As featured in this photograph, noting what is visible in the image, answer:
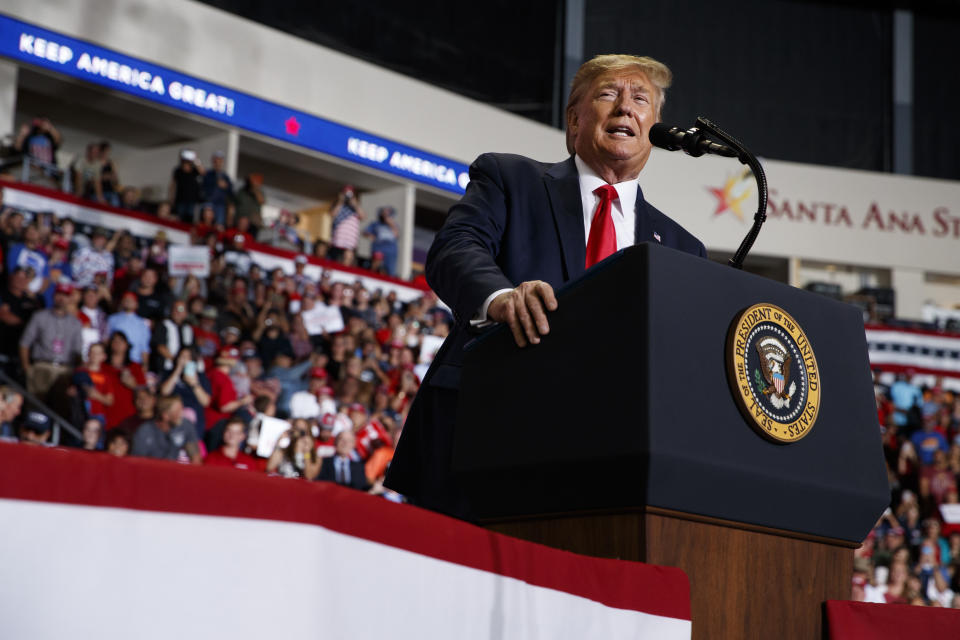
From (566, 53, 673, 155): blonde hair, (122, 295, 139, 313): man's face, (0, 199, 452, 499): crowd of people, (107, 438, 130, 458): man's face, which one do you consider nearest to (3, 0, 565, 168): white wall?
(0, 199, 452, 499): crowd of people

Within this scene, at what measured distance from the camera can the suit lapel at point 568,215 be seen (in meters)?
1.50

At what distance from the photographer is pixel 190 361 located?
6.30 metres

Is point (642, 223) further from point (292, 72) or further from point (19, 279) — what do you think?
point (292, 72)

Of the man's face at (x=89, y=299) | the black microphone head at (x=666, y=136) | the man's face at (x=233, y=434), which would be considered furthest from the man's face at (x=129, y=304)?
the black microphone head at (x=666, y=136)

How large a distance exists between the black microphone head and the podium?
27 centimetres

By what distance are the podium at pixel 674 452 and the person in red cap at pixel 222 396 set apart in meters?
5.22

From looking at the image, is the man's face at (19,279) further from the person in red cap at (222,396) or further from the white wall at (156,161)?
the white wall at (156,161)

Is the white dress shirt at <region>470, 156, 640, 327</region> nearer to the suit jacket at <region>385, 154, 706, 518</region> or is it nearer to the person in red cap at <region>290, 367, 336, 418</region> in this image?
the suit jacket at <region>385, 154, 706, 518</region>

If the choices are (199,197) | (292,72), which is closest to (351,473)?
(199,197)

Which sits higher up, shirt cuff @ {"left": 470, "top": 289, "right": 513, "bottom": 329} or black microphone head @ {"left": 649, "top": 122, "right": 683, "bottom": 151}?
black microphone head @ {"left": 649, "top": 122, "right": 683, "bottom": 151}

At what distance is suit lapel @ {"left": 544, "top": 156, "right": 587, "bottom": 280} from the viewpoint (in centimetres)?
150

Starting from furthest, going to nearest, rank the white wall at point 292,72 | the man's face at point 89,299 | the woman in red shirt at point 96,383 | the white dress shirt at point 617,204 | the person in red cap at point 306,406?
the white wall at point 292,72 < the person in red cap at point 306,406 < the man's face at point 89,299 < the woman in red shirt at point 96,383 < the white dress shirt at point 617,204

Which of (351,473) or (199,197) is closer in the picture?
(351,473)

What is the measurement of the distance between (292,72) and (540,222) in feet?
33.9
